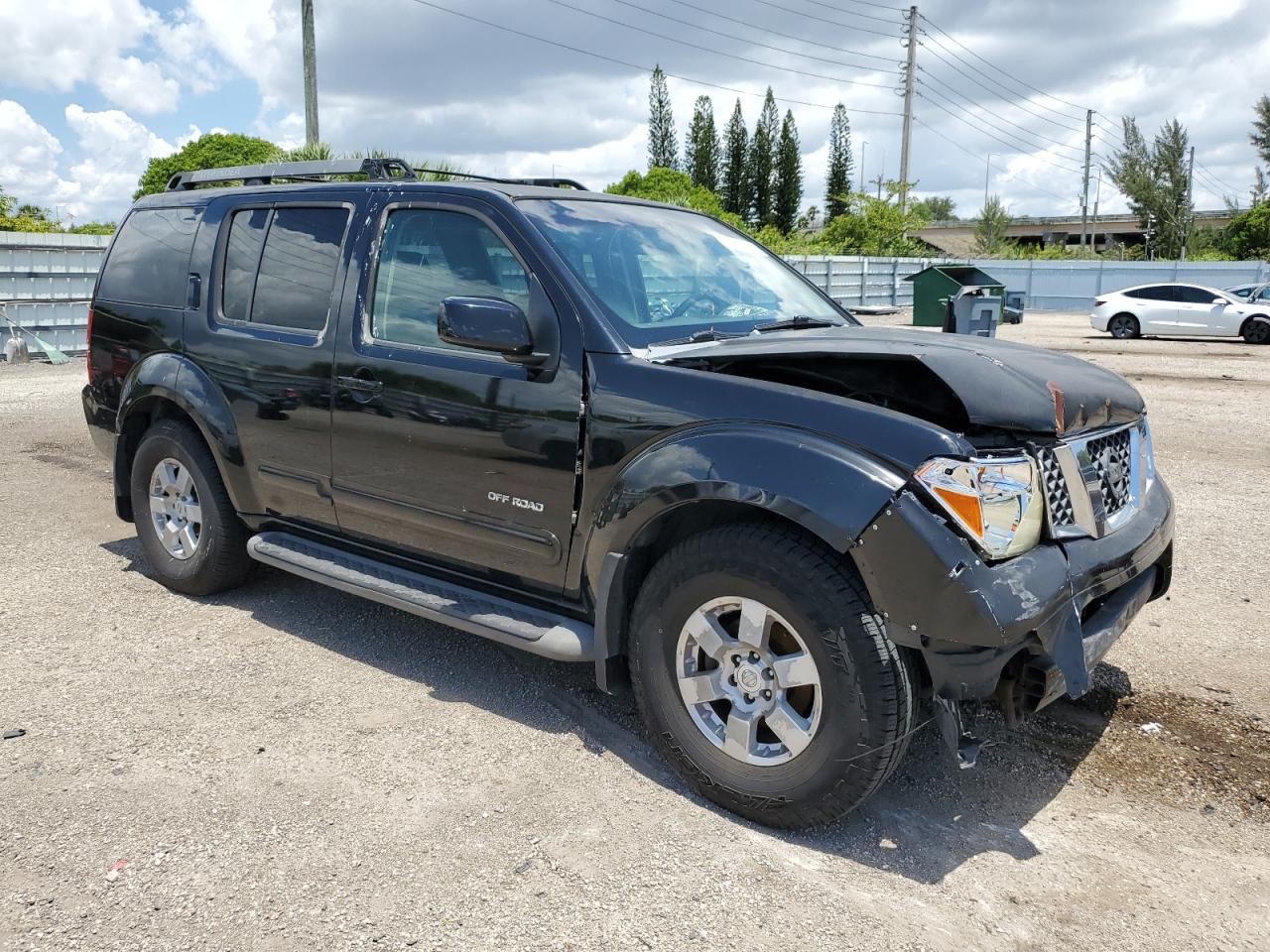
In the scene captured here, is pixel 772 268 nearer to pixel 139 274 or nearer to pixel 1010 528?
pixel 1010 528

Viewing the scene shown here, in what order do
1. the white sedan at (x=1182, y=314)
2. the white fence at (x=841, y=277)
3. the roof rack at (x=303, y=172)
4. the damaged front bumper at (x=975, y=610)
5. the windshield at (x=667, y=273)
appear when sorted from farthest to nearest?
A: the white sedan at (x=1182, y=314) < the white fence at (x=841, y=277) < the roof rack at (x=303, y=172) < the windshield at (x=667, y=273) < the damaged front bumper at (x=975, y=610)

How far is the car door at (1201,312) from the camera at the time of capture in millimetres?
24719

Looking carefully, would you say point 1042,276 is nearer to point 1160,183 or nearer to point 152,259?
point 1160,183

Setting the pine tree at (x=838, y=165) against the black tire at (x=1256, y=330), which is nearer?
the black tire at (x=1256, y=330)

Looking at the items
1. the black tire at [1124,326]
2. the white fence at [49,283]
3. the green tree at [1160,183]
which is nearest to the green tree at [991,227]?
the green tree at [1160,183]

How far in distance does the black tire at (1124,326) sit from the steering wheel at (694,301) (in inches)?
978

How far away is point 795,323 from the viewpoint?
13.3ft

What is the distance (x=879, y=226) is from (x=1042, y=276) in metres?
7.15

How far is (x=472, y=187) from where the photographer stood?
3.94 metres

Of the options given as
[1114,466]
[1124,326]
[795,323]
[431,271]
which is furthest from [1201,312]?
[431,271]

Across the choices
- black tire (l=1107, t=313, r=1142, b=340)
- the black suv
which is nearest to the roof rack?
the black suv

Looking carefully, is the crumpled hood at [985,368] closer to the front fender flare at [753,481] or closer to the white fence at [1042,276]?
the front fender flare at [753,481]

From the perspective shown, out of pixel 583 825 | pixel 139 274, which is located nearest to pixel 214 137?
pixel 139 274

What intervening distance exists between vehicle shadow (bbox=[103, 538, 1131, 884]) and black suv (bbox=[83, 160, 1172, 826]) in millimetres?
269
